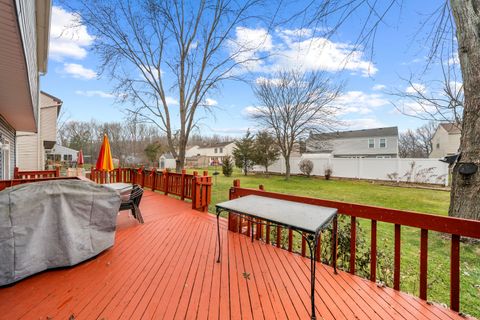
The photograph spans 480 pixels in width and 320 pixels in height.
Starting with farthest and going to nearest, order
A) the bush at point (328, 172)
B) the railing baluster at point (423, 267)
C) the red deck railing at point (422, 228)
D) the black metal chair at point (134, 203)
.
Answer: the bush at point (328, 172)
the black metal chair at point (134, 203)
the railing baluster at point (423, 267)
the red deck railing at point (422, 228)

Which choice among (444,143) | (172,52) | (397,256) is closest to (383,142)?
(444,143)

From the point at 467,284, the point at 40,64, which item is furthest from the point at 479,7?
the point at 40,64

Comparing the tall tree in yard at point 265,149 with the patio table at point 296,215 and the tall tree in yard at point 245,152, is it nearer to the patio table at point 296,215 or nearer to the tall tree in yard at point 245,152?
the tall tree in yard at point 245,152

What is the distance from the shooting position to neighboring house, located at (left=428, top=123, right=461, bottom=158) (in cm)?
2349

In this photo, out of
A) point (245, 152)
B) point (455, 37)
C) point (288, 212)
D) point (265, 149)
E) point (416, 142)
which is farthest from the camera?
point (416, 142)

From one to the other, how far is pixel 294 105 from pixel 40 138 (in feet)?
56.7

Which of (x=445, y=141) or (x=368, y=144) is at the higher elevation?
(x=445, y=141)

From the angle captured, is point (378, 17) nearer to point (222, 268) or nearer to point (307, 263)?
point (307, 263)

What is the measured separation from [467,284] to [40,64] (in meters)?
10.3

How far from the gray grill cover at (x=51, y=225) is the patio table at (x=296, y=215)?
163cm

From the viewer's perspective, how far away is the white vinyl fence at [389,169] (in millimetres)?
12656

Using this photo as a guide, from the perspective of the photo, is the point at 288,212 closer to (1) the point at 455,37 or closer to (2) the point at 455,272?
(2) the point at 455,272

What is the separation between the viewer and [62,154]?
24641 millimetres

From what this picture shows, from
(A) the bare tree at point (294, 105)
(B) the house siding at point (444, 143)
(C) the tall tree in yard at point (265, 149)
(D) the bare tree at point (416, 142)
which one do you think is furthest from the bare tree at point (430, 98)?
(D) the bare tree at point (416, 142)
